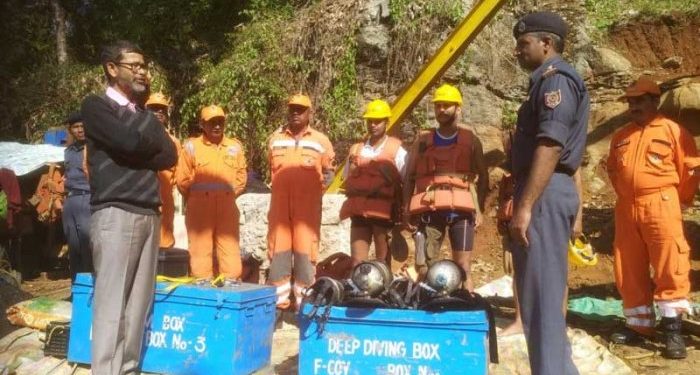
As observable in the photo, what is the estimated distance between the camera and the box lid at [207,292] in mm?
Answer: 3867

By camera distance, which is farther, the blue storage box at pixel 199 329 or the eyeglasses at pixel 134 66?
the blue storage box at pixel 199 329

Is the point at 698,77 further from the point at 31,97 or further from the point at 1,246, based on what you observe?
the point at 31,97

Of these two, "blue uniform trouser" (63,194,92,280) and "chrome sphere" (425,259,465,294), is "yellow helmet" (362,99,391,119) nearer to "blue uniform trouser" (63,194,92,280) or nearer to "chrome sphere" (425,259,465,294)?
"chrome sphere" (425,259,465,294)

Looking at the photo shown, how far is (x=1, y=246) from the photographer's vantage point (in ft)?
28.4

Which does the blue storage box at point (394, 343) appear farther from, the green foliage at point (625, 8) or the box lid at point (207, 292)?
the green foliage at point (625, 8)

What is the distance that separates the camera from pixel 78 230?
20.0ft

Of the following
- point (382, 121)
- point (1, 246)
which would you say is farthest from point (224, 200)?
point (1, 246)

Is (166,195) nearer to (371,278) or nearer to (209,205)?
(209,205)

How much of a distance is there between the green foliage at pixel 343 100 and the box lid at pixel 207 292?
6122 mm

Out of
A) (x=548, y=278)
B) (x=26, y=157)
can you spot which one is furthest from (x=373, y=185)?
(x=26, y=157)

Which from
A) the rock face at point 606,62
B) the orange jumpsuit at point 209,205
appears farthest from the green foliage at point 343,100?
the orange jumpsuit at point 209,205

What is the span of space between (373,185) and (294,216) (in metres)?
0.77

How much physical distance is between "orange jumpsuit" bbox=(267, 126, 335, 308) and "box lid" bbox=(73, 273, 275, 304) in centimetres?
132

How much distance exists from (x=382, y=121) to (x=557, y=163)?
2703 millimetres
